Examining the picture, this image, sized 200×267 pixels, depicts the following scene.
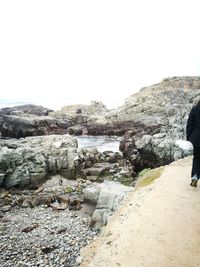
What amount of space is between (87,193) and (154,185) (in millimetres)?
7219

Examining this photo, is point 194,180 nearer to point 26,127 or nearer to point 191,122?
point 191,122

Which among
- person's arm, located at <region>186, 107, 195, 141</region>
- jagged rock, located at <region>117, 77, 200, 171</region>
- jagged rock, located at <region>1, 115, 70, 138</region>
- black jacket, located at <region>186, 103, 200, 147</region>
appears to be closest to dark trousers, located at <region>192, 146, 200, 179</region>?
black jacket, located at <region>186, 103, 200, 147</region>

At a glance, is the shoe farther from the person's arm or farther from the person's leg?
the person's arm

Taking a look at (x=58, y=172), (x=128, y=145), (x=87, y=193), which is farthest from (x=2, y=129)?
(x=87, y=193)

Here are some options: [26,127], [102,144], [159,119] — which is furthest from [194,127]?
[159,119]

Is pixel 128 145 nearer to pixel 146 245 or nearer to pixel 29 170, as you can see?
pixel 29 170

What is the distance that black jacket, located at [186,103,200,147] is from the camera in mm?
10109

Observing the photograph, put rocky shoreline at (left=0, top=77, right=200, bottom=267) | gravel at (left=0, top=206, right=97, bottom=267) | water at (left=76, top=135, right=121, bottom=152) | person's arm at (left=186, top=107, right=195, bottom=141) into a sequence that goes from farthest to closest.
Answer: water at (left=76, top=135, right=121, bottom=152), rocky shoreline at (left=0, top=77, right=200, bottom=267), gravel at (left=0, top=206, right=97, bottom=267), person's arm at (left=186, top=107, right=195, bottom=141)

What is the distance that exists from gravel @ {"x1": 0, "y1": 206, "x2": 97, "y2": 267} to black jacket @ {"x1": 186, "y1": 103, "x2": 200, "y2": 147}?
18.4ft

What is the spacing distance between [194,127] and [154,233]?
3.74 m

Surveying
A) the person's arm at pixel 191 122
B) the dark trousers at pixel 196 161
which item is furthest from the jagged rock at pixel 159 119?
the dark trousers at pixel 196 161

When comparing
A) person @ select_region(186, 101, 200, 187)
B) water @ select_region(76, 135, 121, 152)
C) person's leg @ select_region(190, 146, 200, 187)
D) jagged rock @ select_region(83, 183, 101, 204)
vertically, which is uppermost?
person @ select_region(186, 101, 200, 187)

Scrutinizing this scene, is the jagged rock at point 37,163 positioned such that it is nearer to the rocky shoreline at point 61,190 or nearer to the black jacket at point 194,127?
the rocky shoreline at point 61,190

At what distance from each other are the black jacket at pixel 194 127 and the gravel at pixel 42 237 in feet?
18.4
